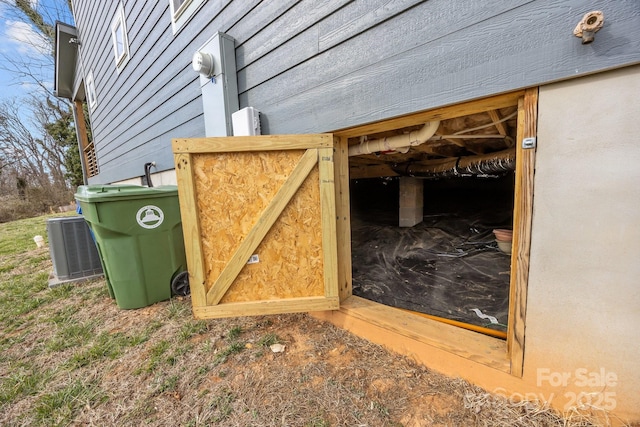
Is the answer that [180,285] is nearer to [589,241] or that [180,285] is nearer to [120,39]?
[589,241]

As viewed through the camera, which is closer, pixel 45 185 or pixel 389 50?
pixel 389 50

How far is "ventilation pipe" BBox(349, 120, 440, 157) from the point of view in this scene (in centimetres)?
169

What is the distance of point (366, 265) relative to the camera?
9.84 feet

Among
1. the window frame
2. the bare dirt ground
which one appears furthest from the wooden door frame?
the window frame

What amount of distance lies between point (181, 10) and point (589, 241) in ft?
13.6

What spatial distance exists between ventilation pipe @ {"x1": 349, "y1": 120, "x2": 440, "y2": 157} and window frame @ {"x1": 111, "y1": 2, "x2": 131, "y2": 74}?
4757 mm

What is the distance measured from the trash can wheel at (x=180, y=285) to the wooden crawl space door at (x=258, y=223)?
91cm

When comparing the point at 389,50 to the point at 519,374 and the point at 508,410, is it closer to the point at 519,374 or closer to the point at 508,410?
the point at 519,374

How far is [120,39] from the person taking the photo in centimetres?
471

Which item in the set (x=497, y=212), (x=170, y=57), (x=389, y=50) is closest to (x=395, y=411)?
(x=389, y=50)

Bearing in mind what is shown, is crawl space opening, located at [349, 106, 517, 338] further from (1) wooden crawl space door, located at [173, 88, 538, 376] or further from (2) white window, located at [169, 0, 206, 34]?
(2) white window, located at [169, 0, 206, 34]

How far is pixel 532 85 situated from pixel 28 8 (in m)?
14.9

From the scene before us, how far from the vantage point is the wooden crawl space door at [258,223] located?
1.70 meters

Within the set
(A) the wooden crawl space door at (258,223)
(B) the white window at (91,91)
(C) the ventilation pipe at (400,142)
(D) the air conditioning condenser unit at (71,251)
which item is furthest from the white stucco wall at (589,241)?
(B) the white window at (91,91)
